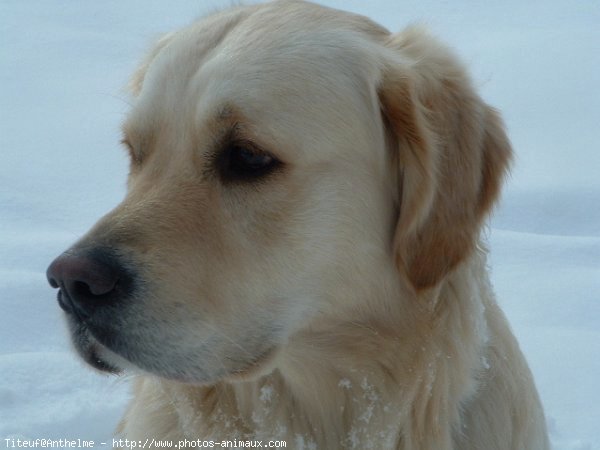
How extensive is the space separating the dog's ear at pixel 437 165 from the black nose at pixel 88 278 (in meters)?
0.94

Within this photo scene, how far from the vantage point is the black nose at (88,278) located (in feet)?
7.50

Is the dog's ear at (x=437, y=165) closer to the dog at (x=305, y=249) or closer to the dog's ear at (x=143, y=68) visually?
the dog at (x=305, y=249)

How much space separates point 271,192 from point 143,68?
1109mm

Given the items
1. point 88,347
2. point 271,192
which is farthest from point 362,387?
point 88,347

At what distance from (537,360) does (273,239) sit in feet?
9.34

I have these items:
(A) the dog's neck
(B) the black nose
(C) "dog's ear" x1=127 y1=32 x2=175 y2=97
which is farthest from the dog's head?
(C) "dog's ear" x1=127 y1=32 x2=175 y2=97

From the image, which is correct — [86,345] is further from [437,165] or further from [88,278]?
[437,165]

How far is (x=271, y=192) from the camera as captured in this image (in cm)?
253

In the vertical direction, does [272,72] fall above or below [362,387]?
above

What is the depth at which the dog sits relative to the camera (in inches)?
96.1

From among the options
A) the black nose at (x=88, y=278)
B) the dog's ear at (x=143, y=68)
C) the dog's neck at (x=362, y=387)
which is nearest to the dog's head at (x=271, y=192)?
the black nose at (x=88, y=278)

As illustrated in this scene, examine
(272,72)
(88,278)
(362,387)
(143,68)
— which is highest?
(272,72)

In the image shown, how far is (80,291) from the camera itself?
2.33 m

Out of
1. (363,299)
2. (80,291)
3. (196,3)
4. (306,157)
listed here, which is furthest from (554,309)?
(196,3)
